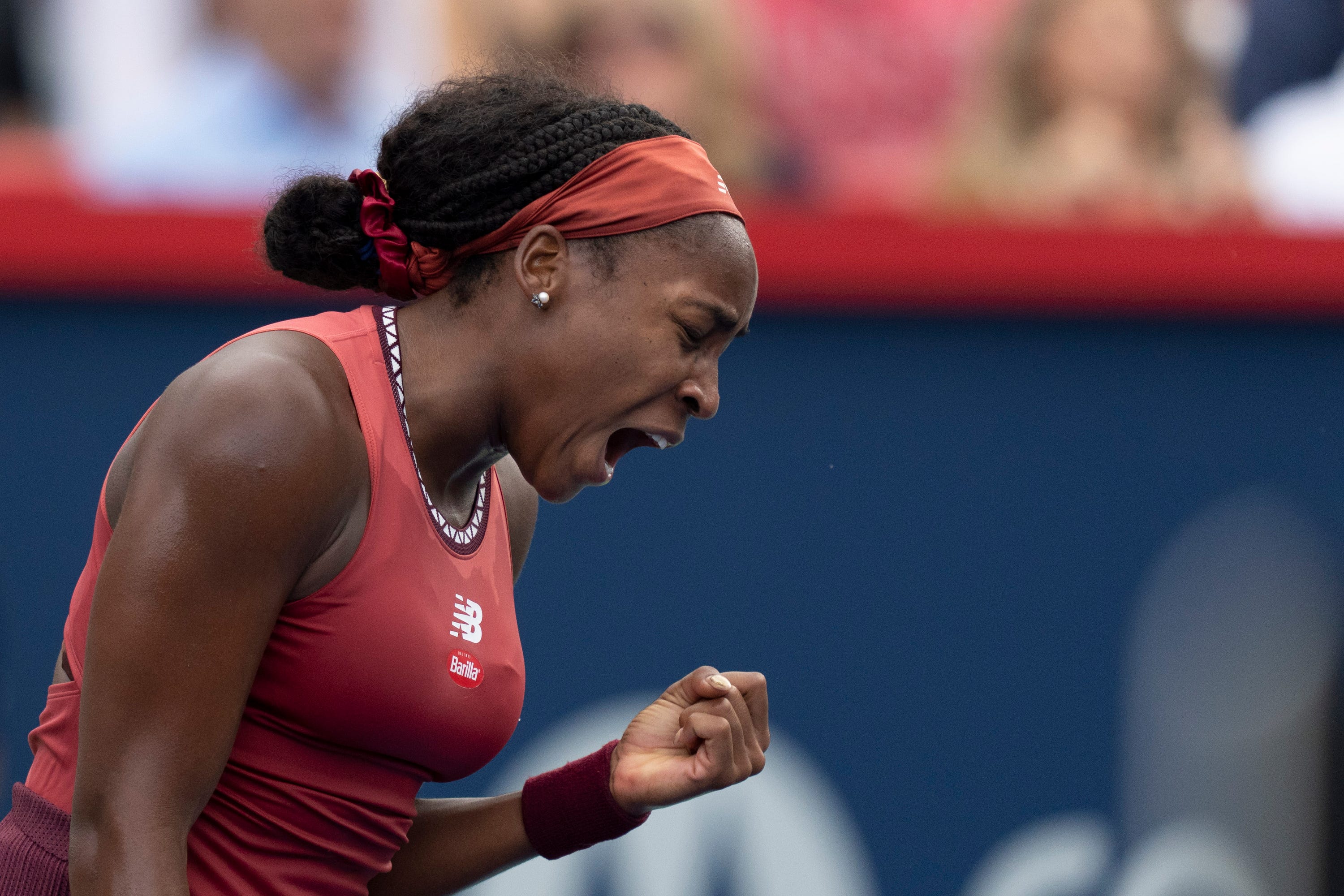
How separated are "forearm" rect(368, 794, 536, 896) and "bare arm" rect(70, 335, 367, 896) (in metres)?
0.63

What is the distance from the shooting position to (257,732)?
1557 mm

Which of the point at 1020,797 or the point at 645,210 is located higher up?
the point at 645,210

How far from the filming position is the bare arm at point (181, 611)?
1370 mm

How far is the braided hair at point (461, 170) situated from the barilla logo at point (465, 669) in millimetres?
414

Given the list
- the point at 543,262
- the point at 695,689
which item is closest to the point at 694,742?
the point at 695,689

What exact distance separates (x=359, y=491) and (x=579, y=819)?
660mm

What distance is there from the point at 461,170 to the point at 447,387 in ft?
0.83

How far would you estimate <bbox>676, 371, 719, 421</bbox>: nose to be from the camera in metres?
1.71

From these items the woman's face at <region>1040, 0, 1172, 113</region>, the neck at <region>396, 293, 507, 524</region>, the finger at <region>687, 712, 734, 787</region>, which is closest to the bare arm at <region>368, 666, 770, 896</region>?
the finger at <region>687, 712, 734, 787</region>

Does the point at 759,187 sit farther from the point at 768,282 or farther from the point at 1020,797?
the point at 1020,797

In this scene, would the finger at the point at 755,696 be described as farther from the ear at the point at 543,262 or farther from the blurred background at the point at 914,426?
the blurred background at the point at 914,426

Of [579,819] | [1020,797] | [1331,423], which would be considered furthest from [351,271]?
[1331,423]

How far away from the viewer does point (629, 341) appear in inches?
65.6

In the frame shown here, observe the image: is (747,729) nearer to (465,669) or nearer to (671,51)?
(465,669)
